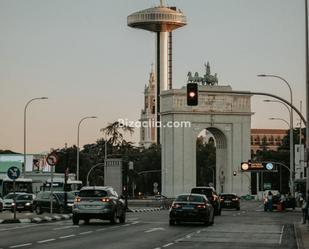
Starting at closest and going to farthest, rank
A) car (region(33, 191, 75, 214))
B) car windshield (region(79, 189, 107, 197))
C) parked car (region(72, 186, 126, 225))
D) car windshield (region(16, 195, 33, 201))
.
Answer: parked car (region(72, 186, 126, 225)) < car windshield (region(79, 189, 107, 197)) < car (region(33, 191, 75, 214)) < car windshield (region(16, 195, 33, 201))

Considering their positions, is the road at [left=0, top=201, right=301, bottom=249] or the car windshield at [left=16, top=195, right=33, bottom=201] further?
the car windshield at [left=16, top=195, right=33, bottom=201]

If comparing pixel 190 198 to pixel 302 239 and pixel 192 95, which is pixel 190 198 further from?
pixel 302 239

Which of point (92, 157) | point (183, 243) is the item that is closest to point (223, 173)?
point (92, 157)

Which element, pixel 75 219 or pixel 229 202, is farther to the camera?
pixel 229 202

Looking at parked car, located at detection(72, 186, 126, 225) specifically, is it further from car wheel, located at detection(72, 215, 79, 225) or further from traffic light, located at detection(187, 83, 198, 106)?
traffic light, located at detection(187, 83, 198, 106)

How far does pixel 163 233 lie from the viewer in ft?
109

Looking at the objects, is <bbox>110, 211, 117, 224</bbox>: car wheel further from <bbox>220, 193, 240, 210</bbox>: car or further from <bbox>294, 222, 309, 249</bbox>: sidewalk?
<bbox>220, 193, 240, 210</bbox>: car

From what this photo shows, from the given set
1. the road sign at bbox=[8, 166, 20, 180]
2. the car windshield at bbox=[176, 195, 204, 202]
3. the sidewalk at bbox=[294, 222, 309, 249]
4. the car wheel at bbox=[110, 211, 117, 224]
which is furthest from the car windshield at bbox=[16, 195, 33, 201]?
the sidewalk at bbox=[294, 222, 309, 249]

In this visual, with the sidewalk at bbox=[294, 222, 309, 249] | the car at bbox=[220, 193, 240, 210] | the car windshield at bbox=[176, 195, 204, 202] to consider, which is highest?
the car windshield at bbox=[176, 195, 204, 202]

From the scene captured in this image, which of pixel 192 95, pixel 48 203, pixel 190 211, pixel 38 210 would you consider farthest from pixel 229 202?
pixel 190 211

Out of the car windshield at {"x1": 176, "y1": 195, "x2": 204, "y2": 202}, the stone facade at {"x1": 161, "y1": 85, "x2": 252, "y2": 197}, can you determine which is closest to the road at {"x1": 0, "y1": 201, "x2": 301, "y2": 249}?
the car windshield at {"x1": 176, "y1": 195, "x2": 204, "y2": 202}

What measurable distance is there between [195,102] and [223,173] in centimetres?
9044

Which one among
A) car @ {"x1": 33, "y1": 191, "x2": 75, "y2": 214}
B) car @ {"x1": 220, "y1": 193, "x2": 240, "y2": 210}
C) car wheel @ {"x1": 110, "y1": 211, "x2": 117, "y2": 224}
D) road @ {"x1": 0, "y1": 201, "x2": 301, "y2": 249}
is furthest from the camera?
car @ {"x1": 220, "y1": 193, "x2": 240, "y2": 210}

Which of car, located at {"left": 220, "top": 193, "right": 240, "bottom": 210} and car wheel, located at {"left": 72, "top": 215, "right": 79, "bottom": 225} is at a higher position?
car, located at {"left": 220, "top": 193, "right": 240, "bottom": 210}
